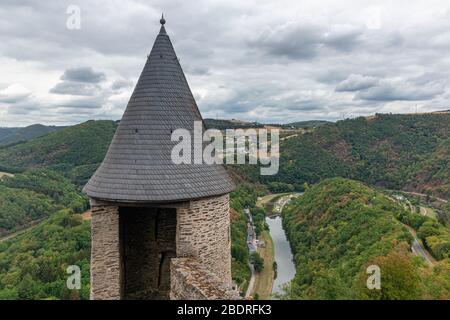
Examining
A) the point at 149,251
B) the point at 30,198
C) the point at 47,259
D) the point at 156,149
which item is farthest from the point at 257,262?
the point at 156,149

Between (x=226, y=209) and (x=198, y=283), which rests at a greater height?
(x=226, y=209)

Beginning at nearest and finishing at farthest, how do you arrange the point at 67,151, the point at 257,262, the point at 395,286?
1. the point at 395,286
2. the point at 257,262
3. the point at 67,151

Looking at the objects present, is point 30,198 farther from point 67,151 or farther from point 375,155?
point 375,155

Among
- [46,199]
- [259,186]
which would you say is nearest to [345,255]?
[46,199]

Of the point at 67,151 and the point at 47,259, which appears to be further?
the point at 67,151

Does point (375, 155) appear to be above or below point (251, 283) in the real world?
above

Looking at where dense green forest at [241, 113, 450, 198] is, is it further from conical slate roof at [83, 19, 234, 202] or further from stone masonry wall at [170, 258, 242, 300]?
stone masonry wall at [170, 258, 242, 300]

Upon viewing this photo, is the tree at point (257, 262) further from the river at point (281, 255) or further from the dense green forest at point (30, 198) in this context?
the dense green forest at point (30, 198)

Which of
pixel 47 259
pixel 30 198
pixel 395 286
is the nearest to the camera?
pixel 395 286
